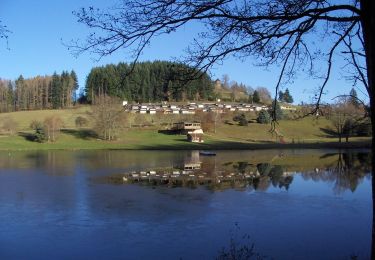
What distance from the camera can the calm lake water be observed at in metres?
11.3

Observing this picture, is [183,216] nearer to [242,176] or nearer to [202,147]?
[242,176]

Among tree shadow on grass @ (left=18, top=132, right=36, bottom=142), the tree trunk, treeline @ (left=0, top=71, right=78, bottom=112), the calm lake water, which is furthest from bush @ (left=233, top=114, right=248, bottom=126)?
the tree trunk

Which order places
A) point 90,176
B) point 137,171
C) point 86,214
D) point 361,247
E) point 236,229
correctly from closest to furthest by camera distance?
point 361,247
point 236,229
point 86,214
point 90,176
point 137,171

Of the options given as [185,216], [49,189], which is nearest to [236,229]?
[185,216]

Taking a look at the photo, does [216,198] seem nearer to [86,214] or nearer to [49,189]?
[86,214]

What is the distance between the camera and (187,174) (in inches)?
1121

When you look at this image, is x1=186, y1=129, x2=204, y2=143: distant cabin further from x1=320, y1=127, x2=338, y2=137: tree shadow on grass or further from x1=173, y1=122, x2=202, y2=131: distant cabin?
x1=320, y1=127, x2=338, y2=137: tree shadow on grass

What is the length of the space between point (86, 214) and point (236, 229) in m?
5.62

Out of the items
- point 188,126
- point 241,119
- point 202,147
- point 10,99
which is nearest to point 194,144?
point 202,147

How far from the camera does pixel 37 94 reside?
118 metres

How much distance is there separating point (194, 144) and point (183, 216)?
4991 centimetres

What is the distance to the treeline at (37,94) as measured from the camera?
373 feet

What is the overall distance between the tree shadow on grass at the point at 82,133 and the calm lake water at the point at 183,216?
44.7 m

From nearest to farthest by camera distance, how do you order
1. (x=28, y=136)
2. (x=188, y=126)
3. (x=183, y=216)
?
(x=183, y=216) < (x=28, y=136) < (x=188, y=126)
